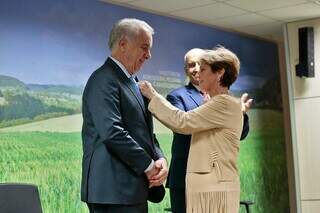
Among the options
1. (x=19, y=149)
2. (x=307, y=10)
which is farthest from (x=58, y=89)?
(x=307, y=10)

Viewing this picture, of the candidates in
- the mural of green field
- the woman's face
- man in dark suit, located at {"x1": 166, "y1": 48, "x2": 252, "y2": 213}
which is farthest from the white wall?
the woman's face

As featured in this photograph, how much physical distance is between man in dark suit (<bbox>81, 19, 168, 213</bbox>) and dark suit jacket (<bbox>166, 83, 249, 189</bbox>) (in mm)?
527

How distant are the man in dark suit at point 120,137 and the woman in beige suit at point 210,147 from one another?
134 mm

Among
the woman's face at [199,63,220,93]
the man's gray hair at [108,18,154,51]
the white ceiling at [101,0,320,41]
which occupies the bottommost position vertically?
the woman's face at [199,63,220,93]

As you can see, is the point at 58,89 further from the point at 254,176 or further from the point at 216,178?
the point at 254,176

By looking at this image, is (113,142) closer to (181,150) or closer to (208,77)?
(208,77)

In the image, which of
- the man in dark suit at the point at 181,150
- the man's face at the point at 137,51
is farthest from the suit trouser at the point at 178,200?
the man's face at the point at 137,51

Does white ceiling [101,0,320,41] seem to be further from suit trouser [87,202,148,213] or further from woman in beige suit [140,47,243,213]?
suit trouser [87,202,148,213]

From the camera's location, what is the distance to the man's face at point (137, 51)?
2381 mm

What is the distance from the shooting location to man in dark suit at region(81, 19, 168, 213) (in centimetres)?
222

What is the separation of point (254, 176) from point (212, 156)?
3731mm

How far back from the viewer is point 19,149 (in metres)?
3.95

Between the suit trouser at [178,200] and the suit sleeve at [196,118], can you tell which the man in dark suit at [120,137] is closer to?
the suit sleeve at [196,118]

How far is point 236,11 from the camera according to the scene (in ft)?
17.0
